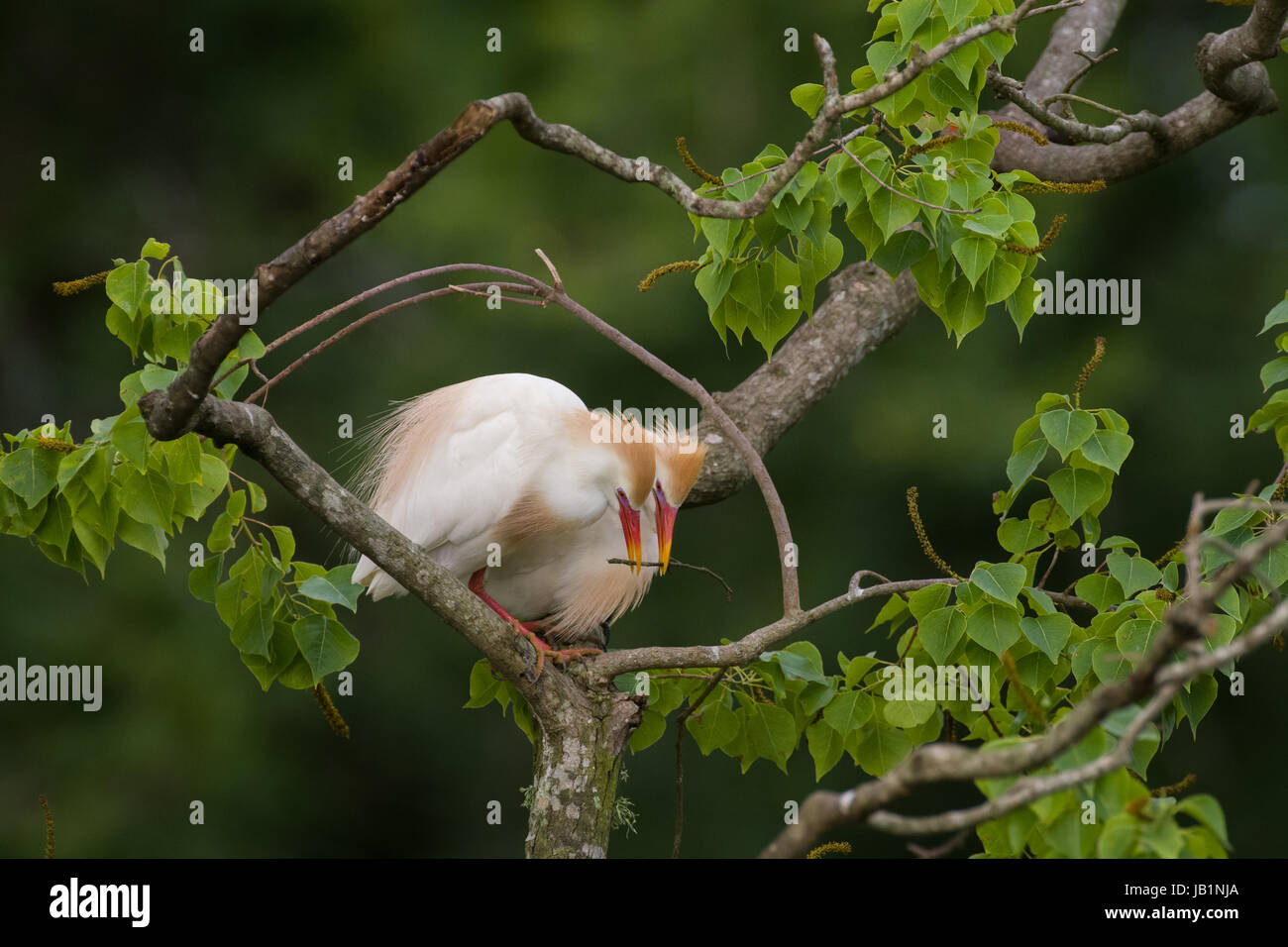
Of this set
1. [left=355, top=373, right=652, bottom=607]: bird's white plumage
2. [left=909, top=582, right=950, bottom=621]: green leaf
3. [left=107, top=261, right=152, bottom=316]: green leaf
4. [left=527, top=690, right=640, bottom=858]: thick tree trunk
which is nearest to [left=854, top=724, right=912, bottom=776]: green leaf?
[left=909, top=582, right=950, bottom=621]: green leaf

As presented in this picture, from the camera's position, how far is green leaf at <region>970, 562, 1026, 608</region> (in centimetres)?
213

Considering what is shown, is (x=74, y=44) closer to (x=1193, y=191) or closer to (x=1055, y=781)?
(x=1193, y=191)

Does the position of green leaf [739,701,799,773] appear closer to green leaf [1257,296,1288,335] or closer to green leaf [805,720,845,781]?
green leaf [805,720,845,781]

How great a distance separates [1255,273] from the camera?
237 inches

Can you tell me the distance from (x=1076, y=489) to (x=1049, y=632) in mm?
256

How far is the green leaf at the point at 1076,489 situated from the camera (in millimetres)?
2295

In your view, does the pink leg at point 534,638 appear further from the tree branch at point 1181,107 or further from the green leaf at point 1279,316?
the tree branch at point 1181,107

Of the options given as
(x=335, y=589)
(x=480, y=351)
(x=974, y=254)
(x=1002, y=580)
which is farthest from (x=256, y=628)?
(x=480, y=351)

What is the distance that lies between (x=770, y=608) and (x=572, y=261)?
1.72 metres

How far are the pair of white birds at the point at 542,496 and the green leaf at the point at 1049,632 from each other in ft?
3.02

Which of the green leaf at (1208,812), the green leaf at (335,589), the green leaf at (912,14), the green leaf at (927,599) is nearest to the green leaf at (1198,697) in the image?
the green leaf at (927,599)

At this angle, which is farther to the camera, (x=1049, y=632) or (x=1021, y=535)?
(x=1021, y=535)

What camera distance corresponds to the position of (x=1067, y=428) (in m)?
2.19

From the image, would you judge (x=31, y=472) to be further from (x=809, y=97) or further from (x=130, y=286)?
(x=809, y=97)
